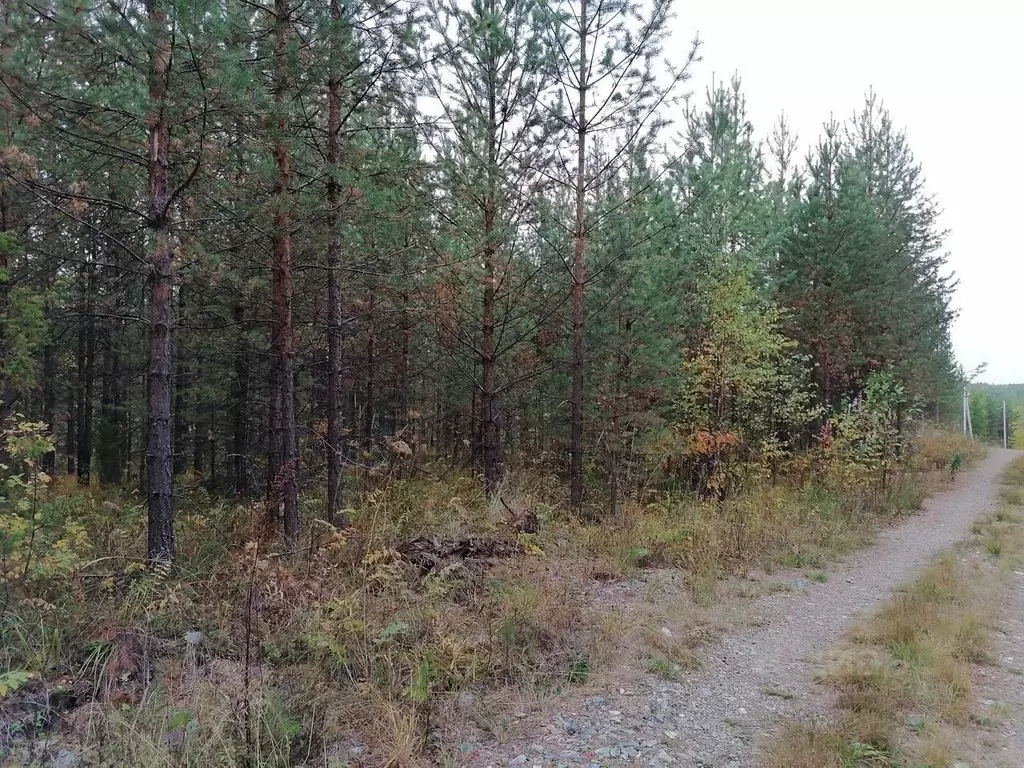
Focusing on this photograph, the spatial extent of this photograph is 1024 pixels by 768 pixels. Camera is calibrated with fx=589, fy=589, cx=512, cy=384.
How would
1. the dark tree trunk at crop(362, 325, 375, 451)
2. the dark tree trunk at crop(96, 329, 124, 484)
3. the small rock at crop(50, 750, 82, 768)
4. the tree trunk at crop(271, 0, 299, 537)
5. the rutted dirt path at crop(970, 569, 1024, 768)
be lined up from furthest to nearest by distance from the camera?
the dark tree trunk at crop(96, 329, 124, 484)
the dark tree trunk at crop(362, 325, 375, 451)
the tree trunk at crop(271, 0, 299, 537)
the rutted dirt path at crop(970, 569, 1024, 768)
the small rock at crop(50, 750, 82, 768)

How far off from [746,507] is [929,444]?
18382mm

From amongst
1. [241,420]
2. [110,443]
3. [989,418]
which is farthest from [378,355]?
[989,418]

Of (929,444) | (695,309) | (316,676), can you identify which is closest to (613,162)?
(695,309)

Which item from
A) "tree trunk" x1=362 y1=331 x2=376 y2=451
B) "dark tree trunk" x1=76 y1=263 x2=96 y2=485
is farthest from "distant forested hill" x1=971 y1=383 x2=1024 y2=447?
"dark tree trunk" x1=76 y1=263 x2=96 y2=485

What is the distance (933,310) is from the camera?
1956cm

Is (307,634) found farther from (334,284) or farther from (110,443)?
(110,443)

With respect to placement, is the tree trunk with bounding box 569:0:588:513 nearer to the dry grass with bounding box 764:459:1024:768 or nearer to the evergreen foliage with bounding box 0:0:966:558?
the evergreen foliage with bounding box 0:0:966:558

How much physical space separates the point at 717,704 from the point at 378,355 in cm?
1037

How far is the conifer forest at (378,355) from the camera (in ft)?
13.0

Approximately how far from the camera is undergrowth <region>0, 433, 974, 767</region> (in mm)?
3166

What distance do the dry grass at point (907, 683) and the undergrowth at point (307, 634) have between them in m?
1.16

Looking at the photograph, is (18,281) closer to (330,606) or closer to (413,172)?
(413,172)

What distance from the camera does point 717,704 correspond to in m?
3.93

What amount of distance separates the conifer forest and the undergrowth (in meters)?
0.03
